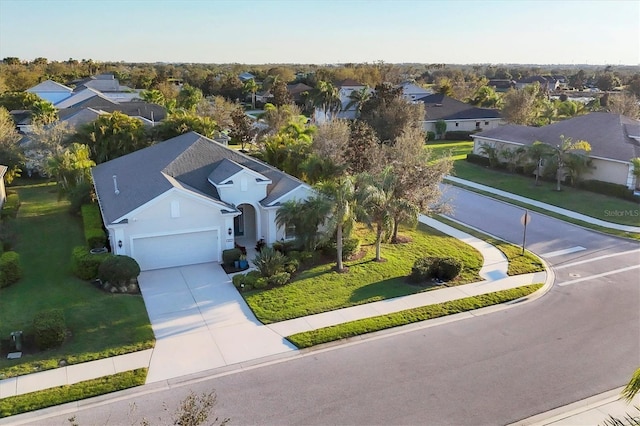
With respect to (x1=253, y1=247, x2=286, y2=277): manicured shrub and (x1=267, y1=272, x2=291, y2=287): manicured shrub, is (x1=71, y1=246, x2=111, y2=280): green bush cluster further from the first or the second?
(x1=267, y1=272, x2=291, y2=287): manicured shrub

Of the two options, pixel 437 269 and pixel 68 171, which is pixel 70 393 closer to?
pixel 437 269

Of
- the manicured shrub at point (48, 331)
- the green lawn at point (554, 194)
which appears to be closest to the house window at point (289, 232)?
the manicured shrub at point (48, 331)

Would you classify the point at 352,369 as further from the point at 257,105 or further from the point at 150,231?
the point at 257,105

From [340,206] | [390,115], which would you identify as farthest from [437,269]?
[390,115]

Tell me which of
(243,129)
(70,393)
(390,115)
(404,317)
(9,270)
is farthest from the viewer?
(243,129)

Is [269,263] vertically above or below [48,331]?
above

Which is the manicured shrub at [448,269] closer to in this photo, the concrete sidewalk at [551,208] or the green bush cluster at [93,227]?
the concrete sidewalk at [551,208]

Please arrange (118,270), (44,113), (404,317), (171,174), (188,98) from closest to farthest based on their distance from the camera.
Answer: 1. (404,317)
2. (118,270)
3. (171,174)
4. (44,113)
5. (188,98)
